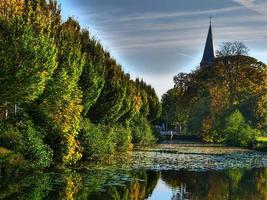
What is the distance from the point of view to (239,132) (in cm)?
8294

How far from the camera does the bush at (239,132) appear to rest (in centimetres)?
7969

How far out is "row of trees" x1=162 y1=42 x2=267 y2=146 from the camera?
84750 mm

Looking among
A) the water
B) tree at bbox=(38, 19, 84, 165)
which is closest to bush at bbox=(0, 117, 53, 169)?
the water

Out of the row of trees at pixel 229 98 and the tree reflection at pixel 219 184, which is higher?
the row of trees at pixel 229 98

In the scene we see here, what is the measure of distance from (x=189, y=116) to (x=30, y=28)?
82.0 metres

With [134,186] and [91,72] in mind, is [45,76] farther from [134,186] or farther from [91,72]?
[91,72]

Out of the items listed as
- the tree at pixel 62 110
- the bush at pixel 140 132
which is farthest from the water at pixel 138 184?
the bush at pixel 140 132

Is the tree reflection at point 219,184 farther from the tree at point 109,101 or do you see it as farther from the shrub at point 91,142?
the tree at point 109,101

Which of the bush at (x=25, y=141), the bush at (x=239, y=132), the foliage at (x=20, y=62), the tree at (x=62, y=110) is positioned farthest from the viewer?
the bush at (x=239, y=132)

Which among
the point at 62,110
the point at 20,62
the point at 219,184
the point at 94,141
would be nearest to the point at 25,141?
the point at 62,110

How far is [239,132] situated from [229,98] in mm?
13332

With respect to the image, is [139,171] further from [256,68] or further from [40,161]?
[256,68]

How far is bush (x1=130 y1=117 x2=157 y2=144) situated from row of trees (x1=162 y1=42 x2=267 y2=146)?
12.3 m

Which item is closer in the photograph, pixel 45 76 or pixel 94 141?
pixel 45 76
